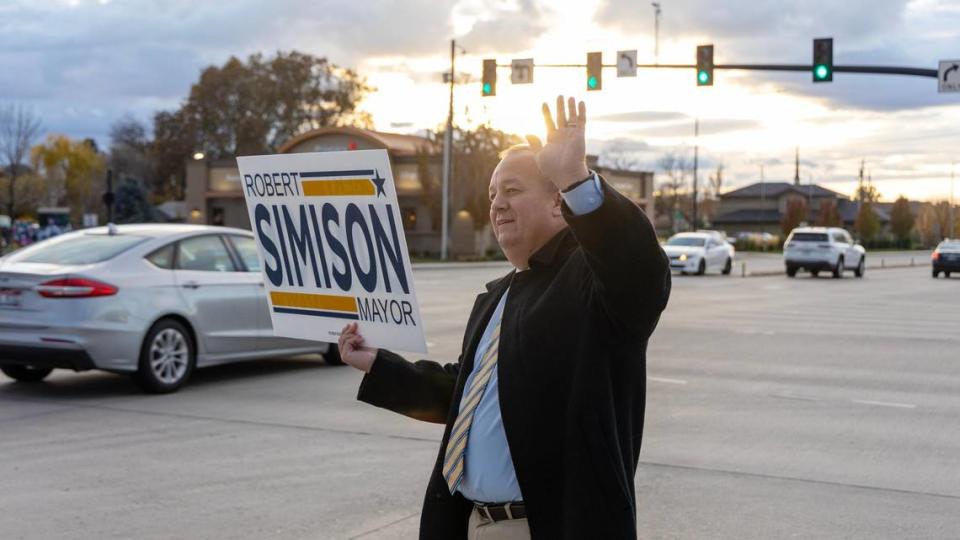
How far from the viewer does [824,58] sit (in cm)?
2570

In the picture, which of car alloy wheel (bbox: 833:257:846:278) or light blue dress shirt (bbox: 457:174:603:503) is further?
car alloy wheel (bbox: 833:257:846:278)

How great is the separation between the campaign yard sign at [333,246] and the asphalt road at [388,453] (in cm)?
254

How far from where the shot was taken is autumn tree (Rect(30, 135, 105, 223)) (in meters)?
94.5

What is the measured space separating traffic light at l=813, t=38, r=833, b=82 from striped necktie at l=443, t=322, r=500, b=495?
2419 cm

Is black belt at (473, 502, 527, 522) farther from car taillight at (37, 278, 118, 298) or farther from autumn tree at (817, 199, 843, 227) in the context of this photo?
autumn tree at (817, 199, 843, 227)

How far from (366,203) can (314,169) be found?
0.87 feet

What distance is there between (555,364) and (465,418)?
350 mm

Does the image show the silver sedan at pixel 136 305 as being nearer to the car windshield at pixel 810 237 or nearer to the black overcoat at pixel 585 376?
the black overcoat at pixel 585 376

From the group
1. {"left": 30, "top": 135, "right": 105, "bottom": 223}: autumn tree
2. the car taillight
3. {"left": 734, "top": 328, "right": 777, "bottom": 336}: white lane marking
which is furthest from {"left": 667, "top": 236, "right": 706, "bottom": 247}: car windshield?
{"left": 30, "top": 135, "right": 105, "bottom": 223}: autumn tree

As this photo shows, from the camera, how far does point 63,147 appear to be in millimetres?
114375

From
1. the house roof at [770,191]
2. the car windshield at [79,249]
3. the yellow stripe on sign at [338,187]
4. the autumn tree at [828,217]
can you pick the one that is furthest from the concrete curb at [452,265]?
the house roof at [770,191]

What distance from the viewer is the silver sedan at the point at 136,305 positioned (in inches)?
400

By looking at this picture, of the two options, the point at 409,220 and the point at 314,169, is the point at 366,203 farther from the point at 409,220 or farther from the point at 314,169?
the point at 409,220

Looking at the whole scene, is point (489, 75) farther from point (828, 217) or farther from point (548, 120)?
point (828, 217)
